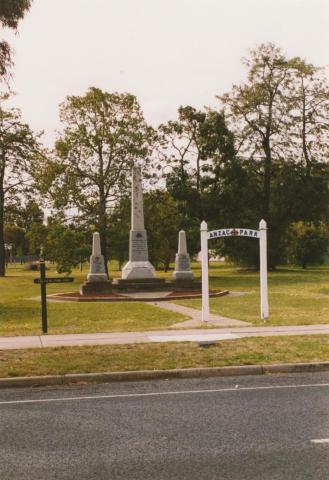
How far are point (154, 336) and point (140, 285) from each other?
1612 centimetres

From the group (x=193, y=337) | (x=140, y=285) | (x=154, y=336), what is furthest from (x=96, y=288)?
(x=193, y=337)

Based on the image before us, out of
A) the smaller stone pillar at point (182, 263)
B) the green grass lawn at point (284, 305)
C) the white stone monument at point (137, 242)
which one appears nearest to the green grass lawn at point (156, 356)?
the green grass lawn at point (284, 305)

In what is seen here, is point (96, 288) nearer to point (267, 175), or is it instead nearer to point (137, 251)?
point (137, 251)

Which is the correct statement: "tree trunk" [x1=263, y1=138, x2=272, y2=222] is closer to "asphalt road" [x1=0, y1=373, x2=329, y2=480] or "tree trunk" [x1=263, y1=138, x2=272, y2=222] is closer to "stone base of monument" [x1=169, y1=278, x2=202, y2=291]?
"stone base of monument" [x1=169, y1=278, x2=202, y2=291]

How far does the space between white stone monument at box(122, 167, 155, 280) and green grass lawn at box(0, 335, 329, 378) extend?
59.3 ft

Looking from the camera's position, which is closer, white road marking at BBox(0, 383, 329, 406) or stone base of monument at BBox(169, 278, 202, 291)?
white road marking at BBox(0, 383, 329, 406)

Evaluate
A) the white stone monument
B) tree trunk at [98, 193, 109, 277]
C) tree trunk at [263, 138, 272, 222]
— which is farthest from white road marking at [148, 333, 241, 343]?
tree trunk at [263, 138, 272, 222]

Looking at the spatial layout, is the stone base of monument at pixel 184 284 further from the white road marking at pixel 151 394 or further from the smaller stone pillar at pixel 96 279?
the white road marking at pixel 151 394

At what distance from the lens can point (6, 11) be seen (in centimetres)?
1759

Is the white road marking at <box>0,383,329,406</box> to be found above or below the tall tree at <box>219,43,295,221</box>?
below

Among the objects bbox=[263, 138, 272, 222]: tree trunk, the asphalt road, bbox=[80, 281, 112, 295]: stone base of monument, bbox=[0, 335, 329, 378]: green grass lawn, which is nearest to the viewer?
the asphalt road

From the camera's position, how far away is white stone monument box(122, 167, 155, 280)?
30.7 m

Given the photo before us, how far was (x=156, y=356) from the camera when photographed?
11219mm

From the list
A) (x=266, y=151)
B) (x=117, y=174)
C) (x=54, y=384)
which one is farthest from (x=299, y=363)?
(x=266, y=151)
